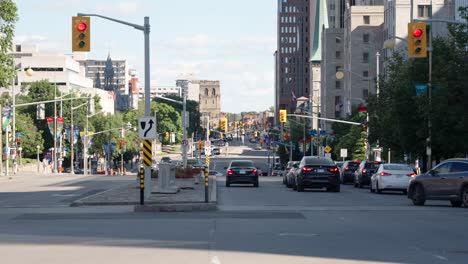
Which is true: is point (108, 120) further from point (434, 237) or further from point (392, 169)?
point (434, 237)

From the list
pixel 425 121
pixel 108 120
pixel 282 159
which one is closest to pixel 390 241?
pixel 425 121

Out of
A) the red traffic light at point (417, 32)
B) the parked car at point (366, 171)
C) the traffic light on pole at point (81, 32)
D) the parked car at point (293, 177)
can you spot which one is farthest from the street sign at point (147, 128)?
the parked car at point (366, 171)

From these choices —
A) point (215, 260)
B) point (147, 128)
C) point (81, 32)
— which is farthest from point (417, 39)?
point (215, 260)

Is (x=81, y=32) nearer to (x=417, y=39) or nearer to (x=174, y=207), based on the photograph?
(x=174, y=207)

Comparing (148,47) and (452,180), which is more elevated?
(148,47)

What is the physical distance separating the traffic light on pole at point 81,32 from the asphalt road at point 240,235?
5260 millimetres

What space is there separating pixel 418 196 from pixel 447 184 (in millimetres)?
1639

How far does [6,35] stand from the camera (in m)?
65.0

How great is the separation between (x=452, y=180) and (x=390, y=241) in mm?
13550

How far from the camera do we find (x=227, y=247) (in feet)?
57.3

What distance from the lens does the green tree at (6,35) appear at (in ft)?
211

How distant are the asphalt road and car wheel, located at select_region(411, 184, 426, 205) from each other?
1067 mm

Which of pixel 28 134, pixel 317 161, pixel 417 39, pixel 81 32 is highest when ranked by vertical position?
pixel 417 39

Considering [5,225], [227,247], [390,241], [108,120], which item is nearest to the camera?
[227,247]
